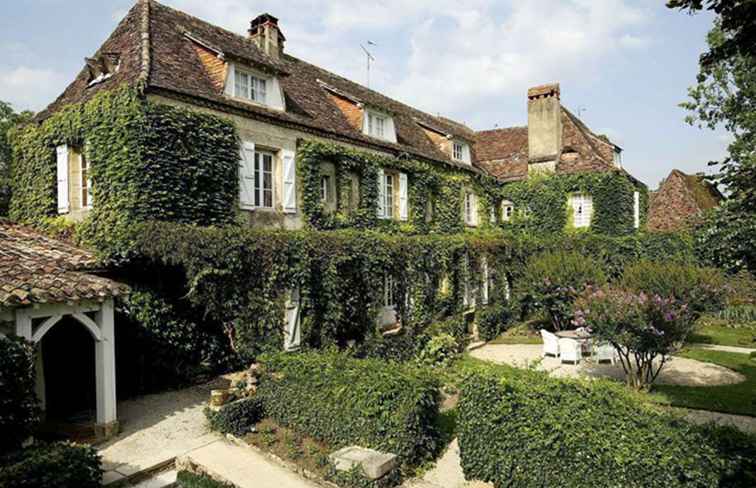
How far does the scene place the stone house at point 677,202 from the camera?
99.6 ft

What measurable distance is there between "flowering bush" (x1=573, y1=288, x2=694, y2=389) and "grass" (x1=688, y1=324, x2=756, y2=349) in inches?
344

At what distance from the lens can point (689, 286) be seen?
37.2 feet

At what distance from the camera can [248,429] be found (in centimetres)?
959

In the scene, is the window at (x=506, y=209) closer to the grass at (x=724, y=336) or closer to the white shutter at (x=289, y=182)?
the grass at (x=724, y=336)

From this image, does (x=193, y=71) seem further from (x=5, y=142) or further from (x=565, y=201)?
(x=565, y=201)

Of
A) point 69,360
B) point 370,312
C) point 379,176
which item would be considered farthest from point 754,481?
point 379,176

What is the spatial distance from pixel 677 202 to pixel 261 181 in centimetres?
2741

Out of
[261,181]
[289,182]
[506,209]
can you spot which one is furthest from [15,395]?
[506,209]

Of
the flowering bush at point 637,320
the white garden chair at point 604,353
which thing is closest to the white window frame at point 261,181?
the flowering bush at point 637,320

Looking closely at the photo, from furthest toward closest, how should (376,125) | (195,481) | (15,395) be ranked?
(376,125) → (195,481) → (15,395)

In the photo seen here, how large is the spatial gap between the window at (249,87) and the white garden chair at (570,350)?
1218 cm

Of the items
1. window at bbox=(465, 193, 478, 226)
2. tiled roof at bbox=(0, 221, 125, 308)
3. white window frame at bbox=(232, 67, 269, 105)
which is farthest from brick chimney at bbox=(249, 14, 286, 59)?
window at bbox=(465, 193, 478, 226)

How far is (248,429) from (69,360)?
509 cm

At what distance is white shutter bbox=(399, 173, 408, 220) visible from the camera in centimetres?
2094
